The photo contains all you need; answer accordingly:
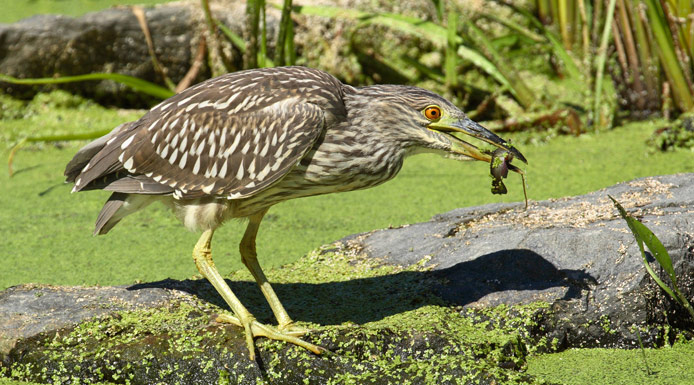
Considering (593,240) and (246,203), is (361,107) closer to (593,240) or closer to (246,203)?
(246,203)

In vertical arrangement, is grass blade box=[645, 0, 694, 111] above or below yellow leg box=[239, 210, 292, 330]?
above

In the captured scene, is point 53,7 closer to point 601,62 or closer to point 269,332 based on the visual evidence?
point 601,62

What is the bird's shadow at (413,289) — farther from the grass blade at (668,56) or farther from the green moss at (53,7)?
the green moss at (53,7)

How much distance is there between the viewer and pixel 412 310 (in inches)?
138

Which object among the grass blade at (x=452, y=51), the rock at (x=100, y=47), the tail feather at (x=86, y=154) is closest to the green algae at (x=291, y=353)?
the tail feather at (x=86, y=154)

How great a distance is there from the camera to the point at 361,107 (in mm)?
3471

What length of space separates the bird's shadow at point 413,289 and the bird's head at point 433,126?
0.52 meters

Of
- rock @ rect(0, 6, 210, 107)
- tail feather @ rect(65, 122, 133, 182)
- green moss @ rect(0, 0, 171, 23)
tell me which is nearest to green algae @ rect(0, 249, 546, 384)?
tail feather @ rect(65, 122, 133, 182)

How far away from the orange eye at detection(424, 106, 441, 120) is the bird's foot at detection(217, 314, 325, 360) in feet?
3.54

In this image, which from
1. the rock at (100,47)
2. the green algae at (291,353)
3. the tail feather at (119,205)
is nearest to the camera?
the green algae at (291,353)

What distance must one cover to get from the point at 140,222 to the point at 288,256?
1.22 meters

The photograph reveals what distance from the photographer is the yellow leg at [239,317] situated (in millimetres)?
3115

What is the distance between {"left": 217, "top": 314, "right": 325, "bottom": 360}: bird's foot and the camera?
3.08 meters

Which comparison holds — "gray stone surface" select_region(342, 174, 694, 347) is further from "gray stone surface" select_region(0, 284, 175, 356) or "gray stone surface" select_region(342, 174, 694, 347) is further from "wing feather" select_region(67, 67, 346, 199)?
"gray stone surface" select_region(0, 284, 175, 356)
